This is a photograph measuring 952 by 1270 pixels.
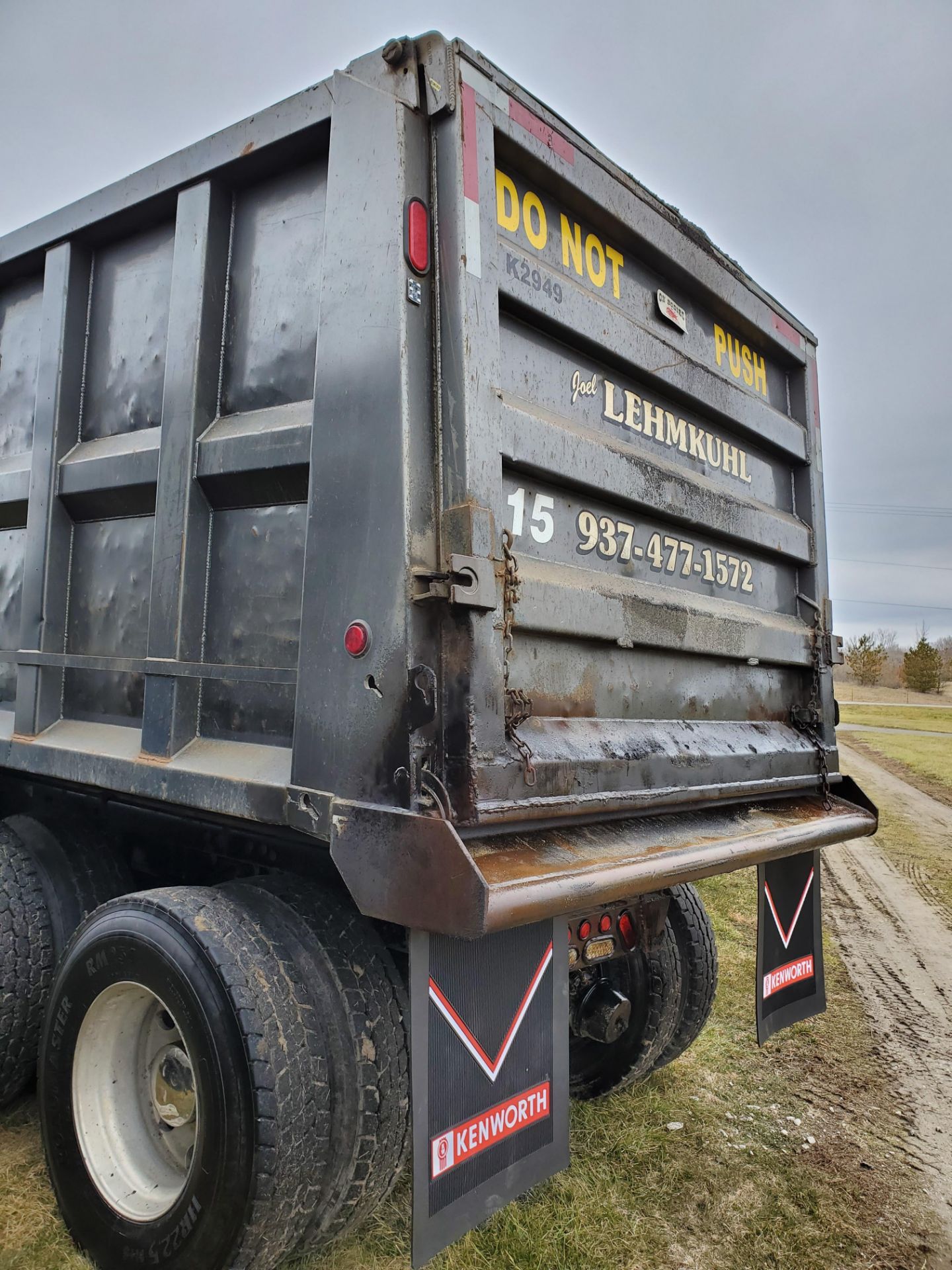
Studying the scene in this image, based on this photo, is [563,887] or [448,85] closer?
[563,887]

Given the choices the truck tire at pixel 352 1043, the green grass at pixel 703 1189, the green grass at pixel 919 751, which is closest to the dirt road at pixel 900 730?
the green grass at pixel 919 751

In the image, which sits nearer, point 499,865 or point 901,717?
point 499,865

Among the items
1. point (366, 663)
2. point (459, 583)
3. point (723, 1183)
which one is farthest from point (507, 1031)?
point (723, 1183)

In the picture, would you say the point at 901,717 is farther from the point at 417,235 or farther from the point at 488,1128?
the point at 417,235

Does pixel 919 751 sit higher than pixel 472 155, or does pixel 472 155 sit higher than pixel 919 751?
pixel 472 155

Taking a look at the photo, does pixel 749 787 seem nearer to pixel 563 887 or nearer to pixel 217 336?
pixel 563 887

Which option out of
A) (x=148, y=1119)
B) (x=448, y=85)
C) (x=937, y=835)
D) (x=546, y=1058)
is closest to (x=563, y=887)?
(x=546, y=1058)

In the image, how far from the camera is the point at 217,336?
96.0 inches

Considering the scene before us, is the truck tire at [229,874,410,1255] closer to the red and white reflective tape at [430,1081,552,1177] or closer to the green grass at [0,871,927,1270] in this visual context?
the red and white reflective tape at [430,1081,552,1177]

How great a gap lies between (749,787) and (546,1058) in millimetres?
1153

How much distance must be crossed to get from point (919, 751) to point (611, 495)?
1904cm

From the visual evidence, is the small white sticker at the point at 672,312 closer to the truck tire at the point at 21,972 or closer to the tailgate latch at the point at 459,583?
the tailgate latch at the point at 459,583

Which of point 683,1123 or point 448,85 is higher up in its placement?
point 448,85

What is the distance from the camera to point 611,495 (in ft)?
8.37
